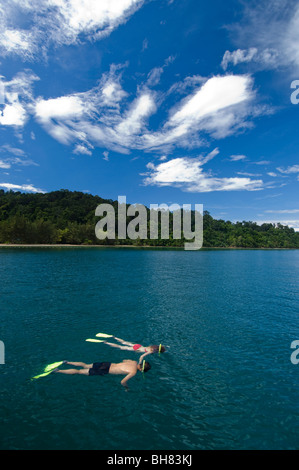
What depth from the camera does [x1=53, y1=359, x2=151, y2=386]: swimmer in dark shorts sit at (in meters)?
12.4

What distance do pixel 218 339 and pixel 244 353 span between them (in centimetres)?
240

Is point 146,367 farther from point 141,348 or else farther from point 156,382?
point 141,348

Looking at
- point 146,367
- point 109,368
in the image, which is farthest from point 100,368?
point 146,367

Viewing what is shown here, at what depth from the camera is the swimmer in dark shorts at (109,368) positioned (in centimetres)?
1240

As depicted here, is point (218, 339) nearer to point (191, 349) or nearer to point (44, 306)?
point (191, 349)

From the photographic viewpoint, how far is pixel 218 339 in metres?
17.8

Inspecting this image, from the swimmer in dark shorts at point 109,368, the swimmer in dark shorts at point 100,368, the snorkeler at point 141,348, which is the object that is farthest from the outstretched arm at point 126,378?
the snorkeler at point 141,348

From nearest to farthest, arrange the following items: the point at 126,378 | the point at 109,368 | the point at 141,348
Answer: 1. the point at 126,378
2. the point at 109,368
3. the point at 141,348

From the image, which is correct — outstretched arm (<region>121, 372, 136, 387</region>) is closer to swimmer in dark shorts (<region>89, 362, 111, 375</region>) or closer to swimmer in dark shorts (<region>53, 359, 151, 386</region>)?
swimmer in dark shorts (<region>53, 359, 151, 386</region>)

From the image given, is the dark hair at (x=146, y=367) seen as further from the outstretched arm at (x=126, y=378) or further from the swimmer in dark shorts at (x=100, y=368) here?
the swimmer in dark shorts at (x=100, y=368)

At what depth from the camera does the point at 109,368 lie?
12.7m

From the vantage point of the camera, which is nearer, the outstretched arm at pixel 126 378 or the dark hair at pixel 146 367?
the outstretched arm at pixel 126 378

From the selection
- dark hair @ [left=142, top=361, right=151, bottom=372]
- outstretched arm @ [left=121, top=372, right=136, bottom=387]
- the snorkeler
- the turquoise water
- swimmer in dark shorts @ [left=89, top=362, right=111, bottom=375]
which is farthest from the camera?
the snorkeler

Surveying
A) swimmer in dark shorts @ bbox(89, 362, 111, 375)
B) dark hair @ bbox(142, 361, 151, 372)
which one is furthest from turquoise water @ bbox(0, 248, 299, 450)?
dark hair @ bbox(142, 361, 151, 372)
